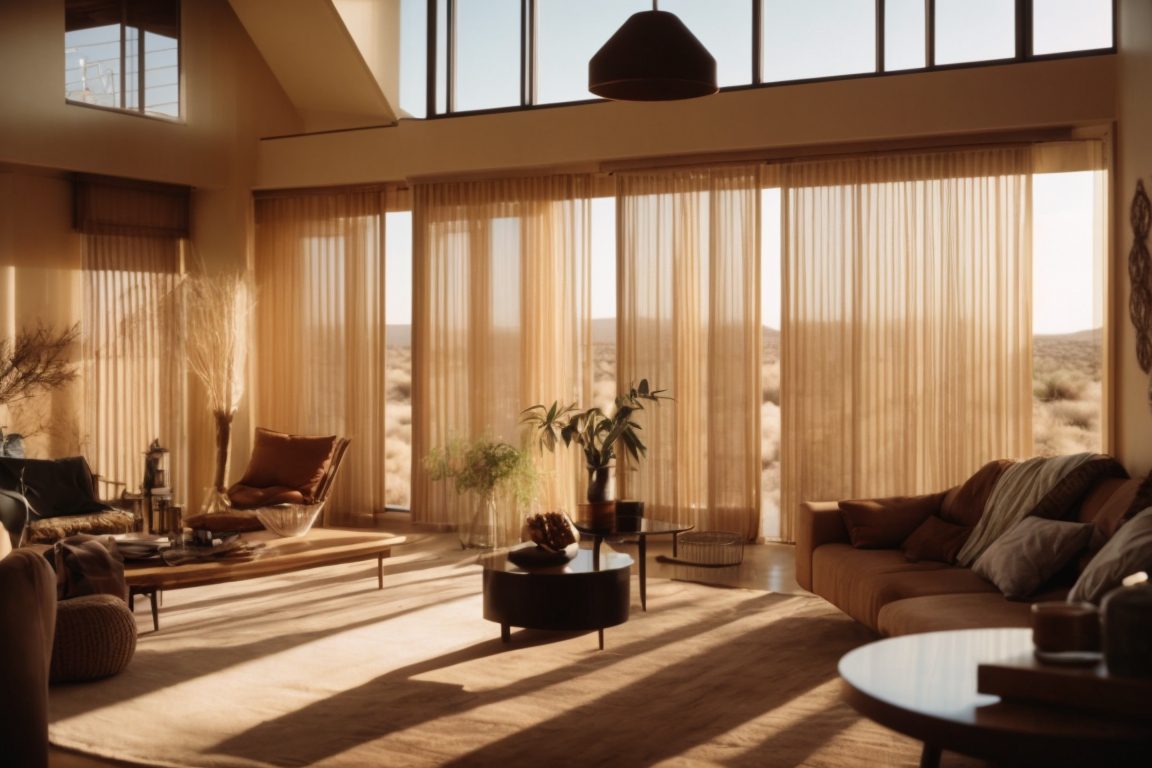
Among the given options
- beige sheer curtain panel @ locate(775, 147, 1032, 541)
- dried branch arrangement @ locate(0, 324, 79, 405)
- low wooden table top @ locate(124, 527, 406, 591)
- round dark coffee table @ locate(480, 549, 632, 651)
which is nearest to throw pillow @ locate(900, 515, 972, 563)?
round dark coffee table @ locate(480, 549, 632, 651)

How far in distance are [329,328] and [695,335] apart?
318 centimetres

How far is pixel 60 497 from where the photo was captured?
26.7 feet

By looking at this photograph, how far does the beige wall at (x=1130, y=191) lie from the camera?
6.40 metres

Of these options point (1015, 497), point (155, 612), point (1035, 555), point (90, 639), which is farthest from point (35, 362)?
point (1035, 555)

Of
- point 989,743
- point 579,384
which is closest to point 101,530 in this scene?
point 579,384

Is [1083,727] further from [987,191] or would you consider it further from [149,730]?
[987,191]

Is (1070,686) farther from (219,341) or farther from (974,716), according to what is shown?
(219,341)

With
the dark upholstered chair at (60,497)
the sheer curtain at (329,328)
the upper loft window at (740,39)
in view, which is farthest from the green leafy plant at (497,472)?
the upper loft window at (740,39)

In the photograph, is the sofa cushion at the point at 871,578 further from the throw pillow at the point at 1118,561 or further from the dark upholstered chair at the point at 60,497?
the dark upholstered chair at the point at 60,497

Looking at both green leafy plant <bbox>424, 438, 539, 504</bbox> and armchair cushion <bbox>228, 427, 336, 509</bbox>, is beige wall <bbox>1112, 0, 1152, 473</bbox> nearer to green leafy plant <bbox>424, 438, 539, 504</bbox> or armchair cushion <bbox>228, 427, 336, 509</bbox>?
green leafy plant <bbox>424, 438, 539, 504</bbox>

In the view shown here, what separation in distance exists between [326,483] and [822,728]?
16.5 ft

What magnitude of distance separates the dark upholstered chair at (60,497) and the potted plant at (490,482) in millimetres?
2318

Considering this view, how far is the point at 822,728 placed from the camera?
4438 mm

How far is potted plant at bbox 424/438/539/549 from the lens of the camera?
28.4 feet
